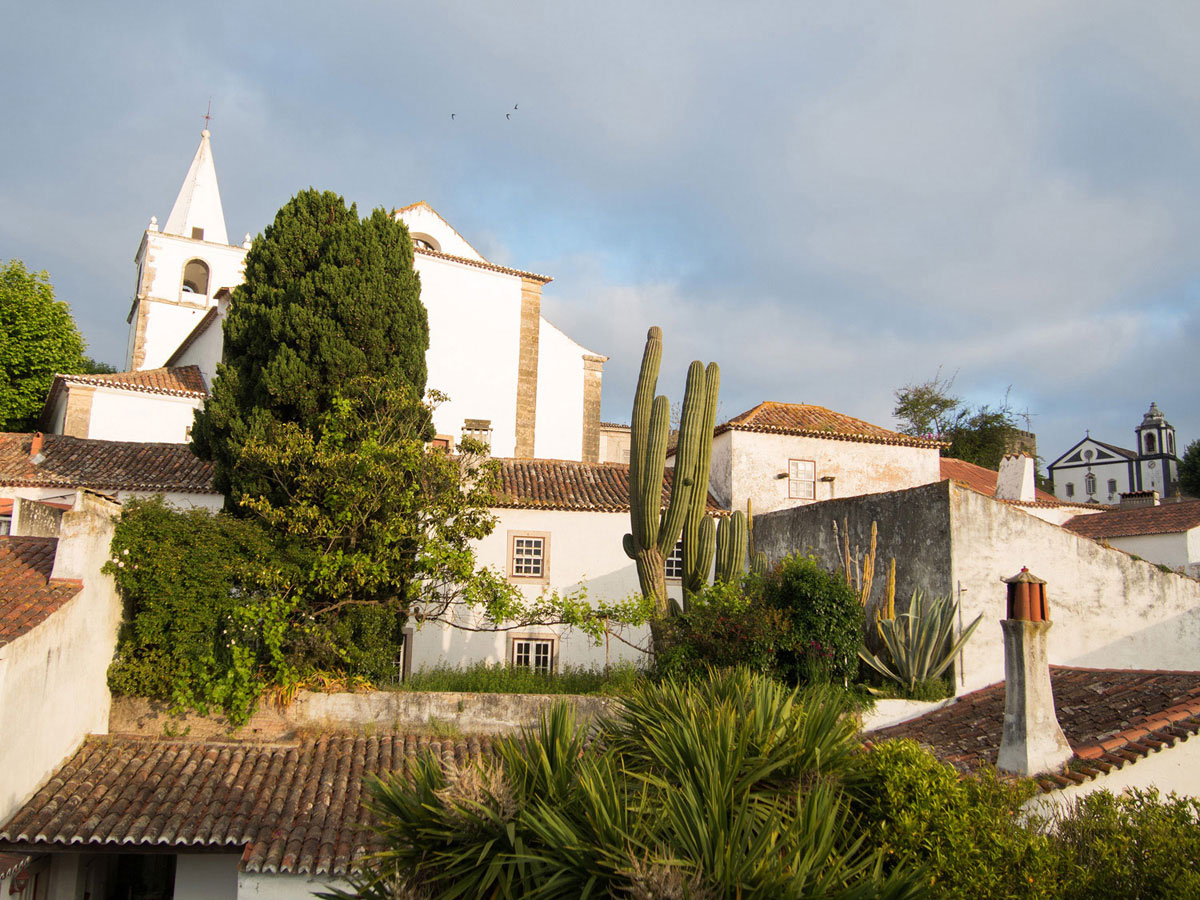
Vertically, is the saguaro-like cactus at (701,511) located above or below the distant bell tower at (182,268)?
below

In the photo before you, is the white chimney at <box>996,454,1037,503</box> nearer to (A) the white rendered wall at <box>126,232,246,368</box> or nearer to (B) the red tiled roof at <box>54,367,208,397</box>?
(B) the red tiled roof at <box>54,367,208,397</box>

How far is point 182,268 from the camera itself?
44406mm

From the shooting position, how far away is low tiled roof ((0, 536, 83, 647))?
480 inches

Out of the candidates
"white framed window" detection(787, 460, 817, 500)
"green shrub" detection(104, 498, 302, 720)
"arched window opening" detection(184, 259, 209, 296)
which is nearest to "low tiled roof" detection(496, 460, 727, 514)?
"white framed window" detection(787, 460, 817, 500)

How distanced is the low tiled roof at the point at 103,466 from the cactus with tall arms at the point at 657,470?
9963 mm

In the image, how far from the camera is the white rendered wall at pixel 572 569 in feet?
63.8

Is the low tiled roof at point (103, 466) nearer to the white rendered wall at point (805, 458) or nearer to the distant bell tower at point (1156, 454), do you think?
the white rendered wall at point (805, 458)

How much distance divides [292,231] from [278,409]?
11.9ft

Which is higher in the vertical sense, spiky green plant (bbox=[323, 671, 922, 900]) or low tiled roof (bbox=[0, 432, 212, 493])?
low tiled roof (bbox=[0, 432, 212, 493])

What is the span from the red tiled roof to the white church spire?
18.1 meters

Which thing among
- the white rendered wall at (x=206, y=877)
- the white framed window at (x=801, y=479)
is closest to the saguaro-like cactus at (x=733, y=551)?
the white framed window at (x=801, y=479)

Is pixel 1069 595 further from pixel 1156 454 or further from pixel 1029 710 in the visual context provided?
pixel 1156 454

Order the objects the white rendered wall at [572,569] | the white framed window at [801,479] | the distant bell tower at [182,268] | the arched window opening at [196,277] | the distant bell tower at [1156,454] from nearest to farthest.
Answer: the white rendered wall at [572,569] < the white framed window at [801,479] < the distant bell tower at [182,268] < the arched window opening at [196,277] < the distant bell tower at [1156,454]

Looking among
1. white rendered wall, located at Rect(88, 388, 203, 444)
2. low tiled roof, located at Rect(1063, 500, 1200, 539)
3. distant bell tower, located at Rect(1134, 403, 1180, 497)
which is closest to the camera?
white rendered wall, located at Rect(88, 388, 203, 444)
